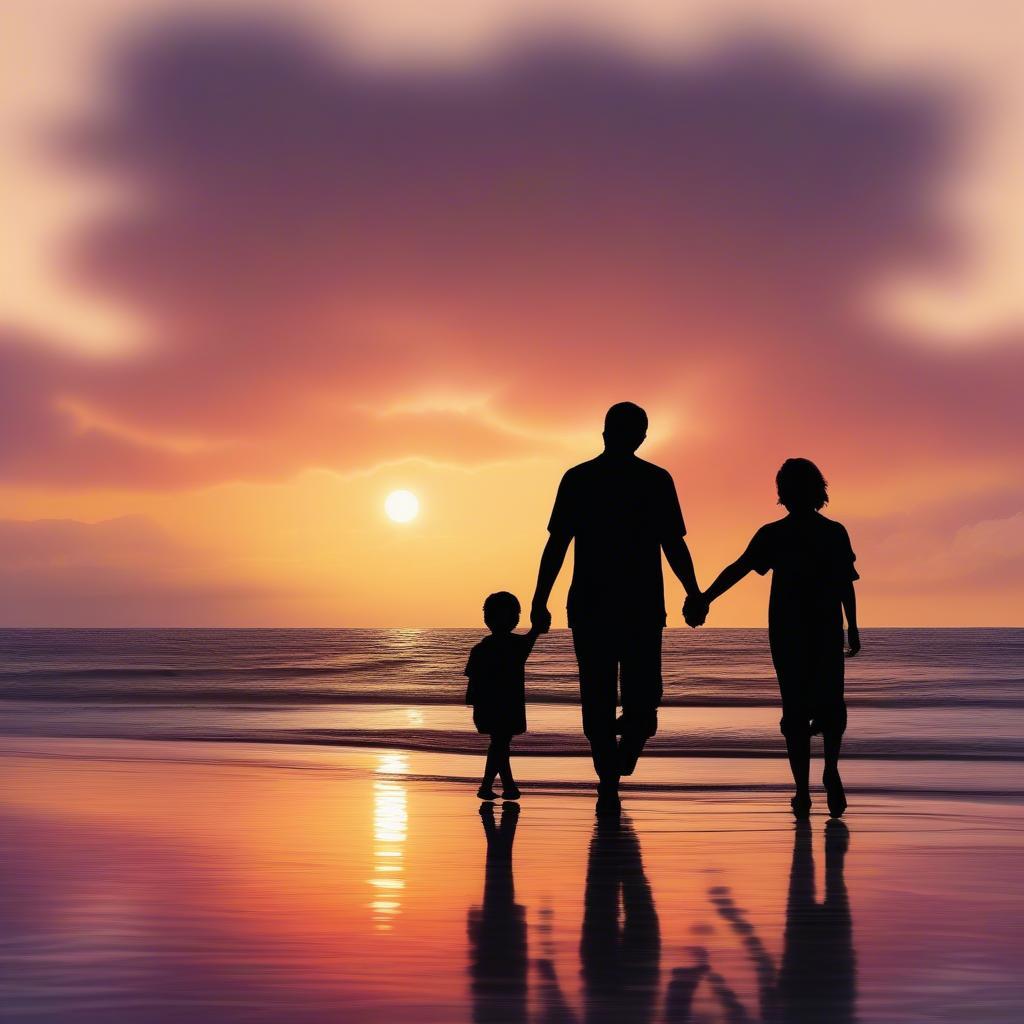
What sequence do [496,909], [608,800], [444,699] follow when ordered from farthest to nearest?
[444,699], [608,800], [496,909]

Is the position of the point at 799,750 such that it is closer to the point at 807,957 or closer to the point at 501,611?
the point at 501,611

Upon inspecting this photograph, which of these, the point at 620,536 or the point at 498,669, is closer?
the point at 620,536

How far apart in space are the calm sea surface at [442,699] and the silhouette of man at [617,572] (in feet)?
21.8

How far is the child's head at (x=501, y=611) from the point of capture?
33.0 ft

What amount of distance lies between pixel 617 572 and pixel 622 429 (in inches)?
33.1

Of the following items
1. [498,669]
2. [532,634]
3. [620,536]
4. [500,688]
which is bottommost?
[500,688]

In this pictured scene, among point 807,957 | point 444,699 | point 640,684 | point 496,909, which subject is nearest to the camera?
point 807,957

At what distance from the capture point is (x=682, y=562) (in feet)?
29.2

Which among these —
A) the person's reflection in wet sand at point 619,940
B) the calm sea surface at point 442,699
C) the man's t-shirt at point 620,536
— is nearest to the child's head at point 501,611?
the man's t-shirt at point 620,536

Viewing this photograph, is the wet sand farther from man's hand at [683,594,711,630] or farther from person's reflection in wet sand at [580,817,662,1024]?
man's hand at [683,594,711,630]

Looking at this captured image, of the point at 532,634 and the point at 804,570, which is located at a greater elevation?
the point at 804,570

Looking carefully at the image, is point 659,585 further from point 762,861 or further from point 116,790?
point 116,790

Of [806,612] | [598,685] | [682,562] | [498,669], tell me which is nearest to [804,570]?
[806,612]

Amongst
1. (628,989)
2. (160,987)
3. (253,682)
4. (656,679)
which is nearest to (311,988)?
(160,987)
